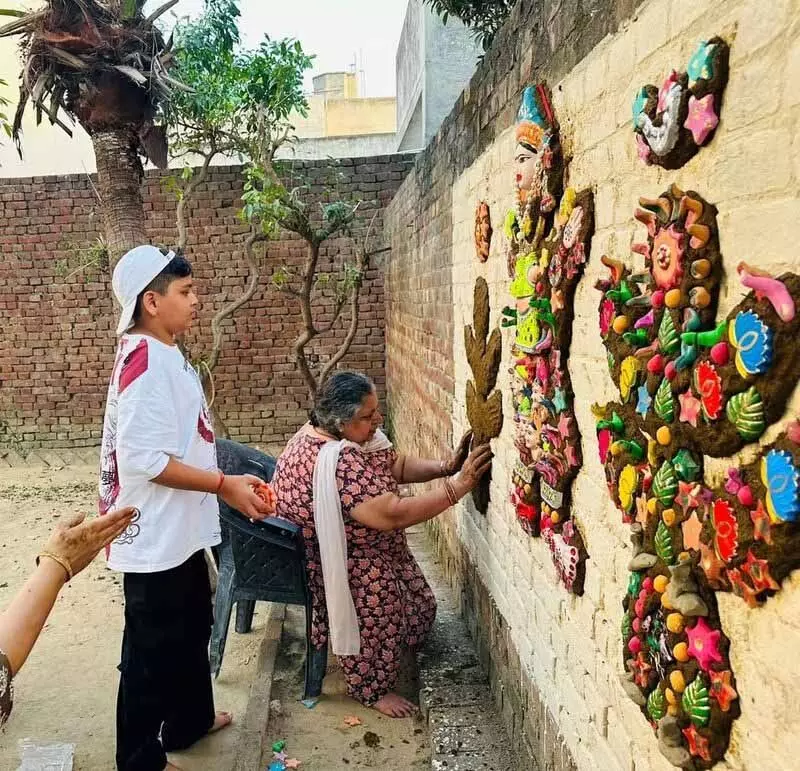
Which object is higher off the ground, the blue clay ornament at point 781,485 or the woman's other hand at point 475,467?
the blue clay ornament at point 781,485

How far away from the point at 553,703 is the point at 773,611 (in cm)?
118

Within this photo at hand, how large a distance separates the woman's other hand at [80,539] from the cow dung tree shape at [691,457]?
1202 mm

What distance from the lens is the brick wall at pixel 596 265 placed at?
37.8 inches

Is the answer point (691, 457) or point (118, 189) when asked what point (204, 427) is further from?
point (118, 189)

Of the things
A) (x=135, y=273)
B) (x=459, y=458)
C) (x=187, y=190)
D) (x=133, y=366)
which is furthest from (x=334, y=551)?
(x=187, y=190)

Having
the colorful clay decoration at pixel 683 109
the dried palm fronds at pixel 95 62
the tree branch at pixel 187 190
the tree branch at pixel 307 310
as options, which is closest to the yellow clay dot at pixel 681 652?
the colorful clay decoration at pixel 683 109

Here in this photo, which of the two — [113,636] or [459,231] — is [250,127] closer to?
[459,231]

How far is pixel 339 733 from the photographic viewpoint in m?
2.81

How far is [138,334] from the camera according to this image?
2314 mm

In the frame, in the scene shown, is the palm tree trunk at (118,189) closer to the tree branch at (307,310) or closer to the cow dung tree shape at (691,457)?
the tree branch at (307,310)

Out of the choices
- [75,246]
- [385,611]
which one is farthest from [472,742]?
[75,246]

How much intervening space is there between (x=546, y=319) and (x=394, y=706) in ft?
6.17

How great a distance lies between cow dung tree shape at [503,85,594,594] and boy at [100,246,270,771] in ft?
3.08

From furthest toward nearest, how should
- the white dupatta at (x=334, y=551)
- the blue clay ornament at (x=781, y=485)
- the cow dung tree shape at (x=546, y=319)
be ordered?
the white dupatta at (x=334, y=551) < the cow dung tree shape at (x=546, y=319) < the blue clay ornament at (x=781, y=485)
